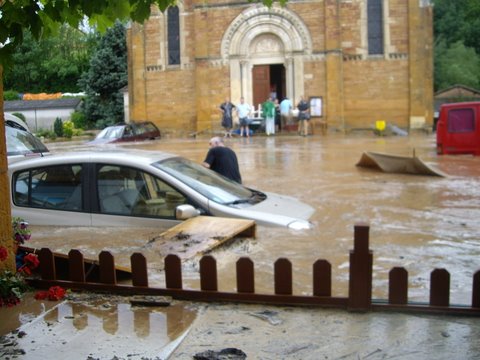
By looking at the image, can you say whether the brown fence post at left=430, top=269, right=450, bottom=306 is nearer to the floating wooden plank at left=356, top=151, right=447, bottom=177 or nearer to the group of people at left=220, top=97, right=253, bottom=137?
the floating wooden plank at left=356, top=151, right=447, bottom=177

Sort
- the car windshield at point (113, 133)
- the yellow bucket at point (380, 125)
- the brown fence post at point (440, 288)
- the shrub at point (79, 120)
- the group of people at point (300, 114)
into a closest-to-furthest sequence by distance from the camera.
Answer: the brown fence post at point (440, 288) → the car windshield at point (113, 133) → the group of people at point (300, 114) → the yellow bucket at point (380, 125) → the shrub at point (79, 120)

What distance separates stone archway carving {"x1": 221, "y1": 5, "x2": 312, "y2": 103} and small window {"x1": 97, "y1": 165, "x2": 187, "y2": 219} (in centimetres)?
2413

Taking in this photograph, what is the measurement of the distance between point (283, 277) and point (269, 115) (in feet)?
82.2

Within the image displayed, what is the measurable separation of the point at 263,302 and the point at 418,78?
2710 cm

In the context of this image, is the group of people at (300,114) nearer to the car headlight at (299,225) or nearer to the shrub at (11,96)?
the car headlight at (299,225)

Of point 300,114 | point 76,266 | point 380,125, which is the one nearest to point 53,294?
point 76,266

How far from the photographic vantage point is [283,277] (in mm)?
4836

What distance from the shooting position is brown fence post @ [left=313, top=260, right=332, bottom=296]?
4711mm

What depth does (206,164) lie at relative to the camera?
1059cm

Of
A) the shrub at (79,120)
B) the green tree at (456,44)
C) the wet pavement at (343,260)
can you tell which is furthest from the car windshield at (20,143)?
the green tree at (456,44)

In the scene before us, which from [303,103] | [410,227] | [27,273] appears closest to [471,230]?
[410,227]

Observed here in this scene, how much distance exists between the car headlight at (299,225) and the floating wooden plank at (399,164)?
7.03 metres

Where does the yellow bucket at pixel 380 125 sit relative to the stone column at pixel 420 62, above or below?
below

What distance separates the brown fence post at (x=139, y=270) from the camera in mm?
5073
